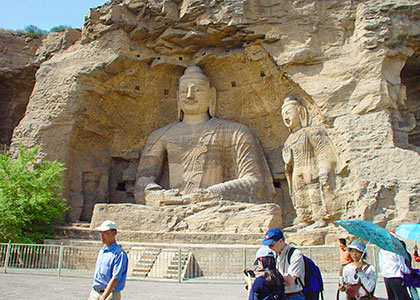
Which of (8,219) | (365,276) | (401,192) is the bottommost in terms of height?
(365,276)

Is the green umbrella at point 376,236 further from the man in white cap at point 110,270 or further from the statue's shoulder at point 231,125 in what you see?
the statue's shoulder at point 231,125

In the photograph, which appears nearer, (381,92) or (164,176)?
(381,92)

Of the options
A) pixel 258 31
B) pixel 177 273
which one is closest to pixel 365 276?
pixel 177 273

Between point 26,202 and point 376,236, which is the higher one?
point 26,202

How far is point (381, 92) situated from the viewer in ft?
28.0

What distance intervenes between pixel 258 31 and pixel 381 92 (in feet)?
11.3

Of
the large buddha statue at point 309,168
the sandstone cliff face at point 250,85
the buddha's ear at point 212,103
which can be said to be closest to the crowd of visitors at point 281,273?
the sandstone cliff face at point 250,85

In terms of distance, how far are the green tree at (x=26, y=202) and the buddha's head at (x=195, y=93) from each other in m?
3.96

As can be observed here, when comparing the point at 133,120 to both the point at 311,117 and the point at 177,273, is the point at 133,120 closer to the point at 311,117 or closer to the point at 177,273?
the point at 311,117

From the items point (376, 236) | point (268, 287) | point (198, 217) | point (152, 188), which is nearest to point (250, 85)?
point (152, 188)

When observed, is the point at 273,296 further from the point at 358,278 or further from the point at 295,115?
the point at 295,115

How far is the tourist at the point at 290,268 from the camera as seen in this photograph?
8.44 feet

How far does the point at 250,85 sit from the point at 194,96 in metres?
1.64

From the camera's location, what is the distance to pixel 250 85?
1145 centimetres
